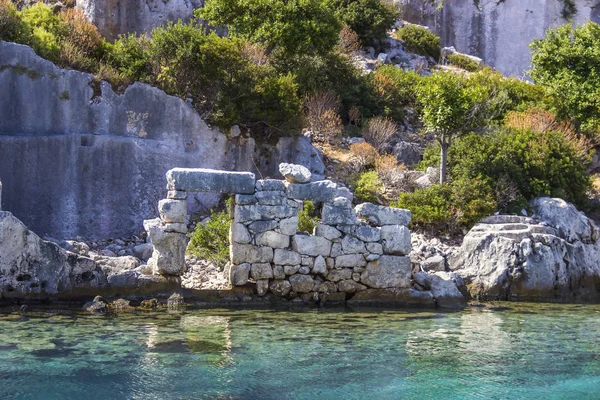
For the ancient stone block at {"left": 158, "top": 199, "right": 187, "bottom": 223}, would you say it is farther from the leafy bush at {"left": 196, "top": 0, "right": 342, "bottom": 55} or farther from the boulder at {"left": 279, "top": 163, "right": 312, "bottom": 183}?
the leafy bush at {"left": 196, "top": 0, "right": 342, "bottom": 55}

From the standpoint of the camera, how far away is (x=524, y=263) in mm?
14844

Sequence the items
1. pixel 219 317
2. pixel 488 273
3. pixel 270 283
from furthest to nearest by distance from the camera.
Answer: pixel 488 273 < pixel 270 283 < pixel 219 317

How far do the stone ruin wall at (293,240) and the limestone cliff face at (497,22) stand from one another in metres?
19.3

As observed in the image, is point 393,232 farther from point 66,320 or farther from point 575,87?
point 575,87

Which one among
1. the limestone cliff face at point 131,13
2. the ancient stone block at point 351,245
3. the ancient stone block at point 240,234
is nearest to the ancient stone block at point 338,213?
the ancient stone block at point 351,245

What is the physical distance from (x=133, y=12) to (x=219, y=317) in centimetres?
1324

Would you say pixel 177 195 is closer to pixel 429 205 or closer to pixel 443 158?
pixel 429 205

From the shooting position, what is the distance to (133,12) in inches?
883

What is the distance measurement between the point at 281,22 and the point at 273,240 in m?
9.25

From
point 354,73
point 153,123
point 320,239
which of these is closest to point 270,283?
point 320,239

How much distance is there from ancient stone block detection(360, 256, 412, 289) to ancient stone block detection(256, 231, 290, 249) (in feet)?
4.87

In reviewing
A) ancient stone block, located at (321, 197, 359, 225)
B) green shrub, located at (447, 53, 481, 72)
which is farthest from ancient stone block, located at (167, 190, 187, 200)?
green shrub, located at (447, 53, 481, 72)

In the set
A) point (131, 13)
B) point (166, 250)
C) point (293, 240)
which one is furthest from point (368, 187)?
point (131, 13)

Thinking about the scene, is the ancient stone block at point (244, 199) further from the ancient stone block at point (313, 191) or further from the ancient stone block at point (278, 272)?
the ancient stone block at point (278, 272)
